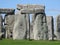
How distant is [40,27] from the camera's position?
2902cm

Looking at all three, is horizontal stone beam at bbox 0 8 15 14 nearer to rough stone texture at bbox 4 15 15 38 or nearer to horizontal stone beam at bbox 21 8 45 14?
rough stone texture at bbox 4 15 15 38

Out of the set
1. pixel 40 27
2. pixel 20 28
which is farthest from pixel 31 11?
pixel 40 27

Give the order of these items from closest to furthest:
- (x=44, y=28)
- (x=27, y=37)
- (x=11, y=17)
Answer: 1. (x=44, y=28)
2. (x=27, y=37)
3. (x=11, y=17)

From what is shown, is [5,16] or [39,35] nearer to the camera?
[39,35]

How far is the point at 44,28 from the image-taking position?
28797 millimetres

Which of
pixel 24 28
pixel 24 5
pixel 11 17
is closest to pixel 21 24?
pixel 24 28

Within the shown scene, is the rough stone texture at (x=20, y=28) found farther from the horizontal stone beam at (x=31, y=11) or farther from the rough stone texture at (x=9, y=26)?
the rough stone texture at (x=9, y=26)

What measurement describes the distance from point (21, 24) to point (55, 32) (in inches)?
252

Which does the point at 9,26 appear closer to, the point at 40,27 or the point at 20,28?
the point at 20,28

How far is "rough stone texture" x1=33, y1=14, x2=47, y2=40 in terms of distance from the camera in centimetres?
2884

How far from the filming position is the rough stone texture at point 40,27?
2884 centimetres

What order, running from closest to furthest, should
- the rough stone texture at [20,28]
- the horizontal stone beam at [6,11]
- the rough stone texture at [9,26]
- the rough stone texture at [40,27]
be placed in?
the rough stone texture at [40,27]
the rough stone texture at [20,28]
the rough stone texture at [9,26]
the horizontal stone beam at [6,11]

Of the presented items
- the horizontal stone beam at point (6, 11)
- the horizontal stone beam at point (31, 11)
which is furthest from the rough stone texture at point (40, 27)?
the horizontal stone beam at point (6, 11)

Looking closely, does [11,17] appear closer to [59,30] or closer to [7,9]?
[7,9]
